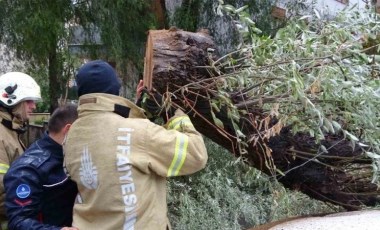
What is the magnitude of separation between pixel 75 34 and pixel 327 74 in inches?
196

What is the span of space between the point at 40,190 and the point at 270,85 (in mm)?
1414

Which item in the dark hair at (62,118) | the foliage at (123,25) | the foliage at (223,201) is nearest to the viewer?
the dark hair at (62,118)

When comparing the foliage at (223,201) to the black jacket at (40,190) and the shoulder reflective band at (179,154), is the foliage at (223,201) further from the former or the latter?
the shoulder reflective band at (179,154)

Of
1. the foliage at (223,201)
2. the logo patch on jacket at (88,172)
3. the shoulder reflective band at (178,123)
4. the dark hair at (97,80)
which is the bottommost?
the foliage at (223,201)

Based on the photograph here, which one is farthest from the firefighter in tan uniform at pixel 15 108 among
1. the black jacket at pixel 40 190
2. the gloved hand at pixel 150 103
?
the gloved hand at pixel 150 103

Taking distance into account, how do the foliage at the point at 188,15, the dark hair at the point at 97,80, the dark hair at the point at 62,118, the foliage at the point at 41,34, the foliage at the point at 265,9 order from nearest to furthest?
the dark hair at the point at 97,80 < the dark hair at the point at 62,118 < the foliage at the point at 41,34 < the foliage at the point at 188,15 < the foliage at the point at 265,9

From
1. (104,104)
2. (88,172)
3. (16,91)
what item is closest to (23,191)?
(88,172)

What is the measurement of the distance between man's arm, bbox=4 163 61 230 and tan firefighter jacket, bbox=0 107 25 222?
14.9 inches

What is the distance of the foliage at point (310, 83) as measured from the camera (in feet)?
11.4

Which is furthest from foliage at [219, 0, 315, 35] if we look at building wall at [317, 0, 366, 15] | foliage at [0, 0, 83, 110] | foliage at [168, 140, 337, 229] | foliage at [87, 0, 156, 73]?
foliage at [168, 140, 337, 229]

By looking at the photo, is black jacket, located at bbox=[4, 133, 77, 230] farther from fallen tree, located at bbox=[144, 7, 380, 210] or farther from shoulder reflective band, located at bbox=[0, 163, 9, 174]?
fallen tree, located at bbox=[144, 7, 380, 210]

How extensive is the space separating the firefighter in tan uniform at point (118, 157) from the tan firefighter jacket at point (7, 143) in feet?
2.16

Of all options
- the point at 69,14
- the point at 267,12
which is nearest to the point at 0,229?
the point at 69,14

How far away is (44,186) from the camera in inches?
121
